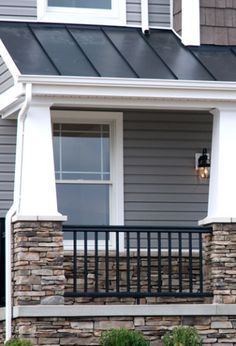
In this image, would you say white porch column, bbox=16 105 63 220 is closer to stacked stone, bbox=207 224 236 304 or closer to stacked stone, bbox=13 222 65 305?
stacked stone, bbox=13 222 65 305

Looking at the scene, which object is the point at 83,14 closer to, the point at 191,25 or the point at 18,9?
the point at 18,9

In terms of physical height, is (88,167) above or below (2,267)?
above

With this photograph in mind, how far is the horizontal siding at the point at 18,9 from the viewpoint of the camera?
16875mm

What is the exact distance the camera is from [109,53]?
1619 centimetres

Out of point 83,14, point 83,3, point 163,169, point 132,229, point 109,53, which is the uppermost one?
point 83,3

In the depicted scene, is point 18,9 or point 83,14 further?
point 83,14

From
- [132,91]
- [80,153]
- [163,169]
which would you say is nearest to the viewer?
[132,91]

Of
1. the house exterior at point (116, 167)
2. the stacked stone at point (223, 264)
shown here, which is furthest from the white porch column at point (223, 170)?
the stacked stone at point (223, 264)

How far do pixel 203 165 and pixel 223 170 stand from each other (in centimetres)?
165

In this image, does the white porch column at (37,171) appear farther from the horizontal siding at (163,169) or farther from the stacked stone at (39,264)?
the horizontal siding at (163,169)

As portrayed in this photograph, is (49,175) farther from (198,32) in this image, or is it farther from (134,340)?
(198,32)

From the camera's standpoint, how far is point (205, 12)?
1698 centimetres

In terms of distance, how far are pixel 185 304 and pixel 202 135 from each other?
10.4 feet

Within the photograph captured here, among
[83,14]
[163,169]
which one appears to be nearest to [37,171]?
[163,169]
